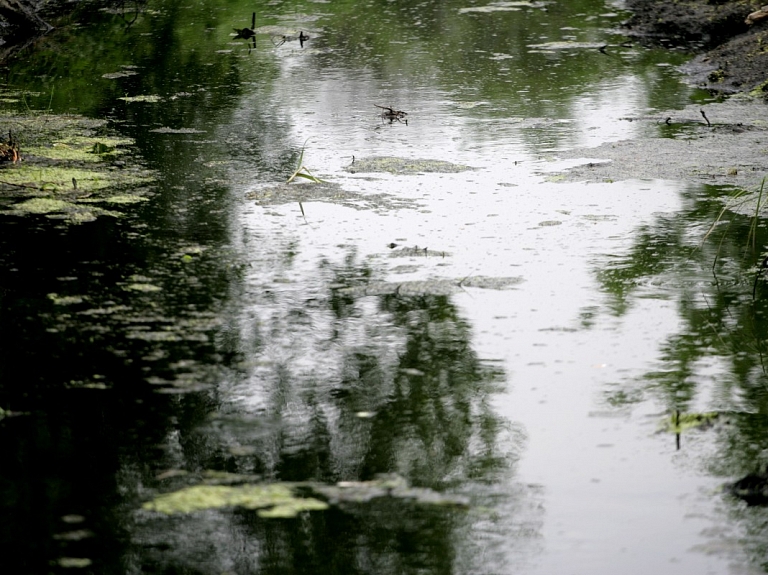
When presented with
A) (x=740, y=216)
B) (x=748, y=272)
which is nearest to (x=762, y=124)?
(x=740, y=216)

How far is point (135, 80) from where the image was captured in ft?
27.6

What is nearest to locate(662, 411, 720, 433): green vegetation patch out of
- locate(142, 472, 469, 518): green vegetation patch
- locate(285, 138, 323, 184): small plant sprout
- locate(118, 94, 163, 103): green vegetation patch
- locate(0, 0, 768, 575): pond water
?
locate(0, 0, 768, 575): pond water

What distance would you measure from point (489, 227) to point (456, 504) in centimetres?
229

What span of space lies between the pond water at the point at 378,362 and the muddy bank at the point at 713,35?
1.85 m

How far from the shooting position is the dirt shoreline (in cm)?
557

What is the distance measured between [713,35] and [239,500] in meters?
8.88

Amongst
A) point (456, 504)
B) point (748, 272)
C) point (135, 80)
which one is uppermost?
point (456, 504)

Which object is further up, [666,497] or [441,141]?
[666,497]

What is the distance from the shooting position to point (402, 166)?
579 cm

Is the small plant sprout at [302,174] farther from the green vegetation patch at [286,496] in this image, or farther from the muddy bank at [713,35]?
the muddy bank at [713,35]

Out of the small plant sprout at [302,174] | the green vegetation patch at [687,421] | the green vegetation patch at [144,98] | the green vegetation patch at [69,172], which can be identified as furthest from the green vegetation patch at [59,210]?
the green vegetation patch at [687,421]

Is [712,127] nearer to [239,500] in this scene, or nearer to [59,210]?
[59,210]

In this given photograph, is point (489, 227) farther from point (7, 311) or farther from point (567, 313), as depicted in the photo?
point (7, 311)

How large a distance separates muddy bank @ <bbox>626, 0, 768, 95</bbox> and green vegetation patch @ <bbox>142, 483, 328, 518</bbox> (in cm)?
610
